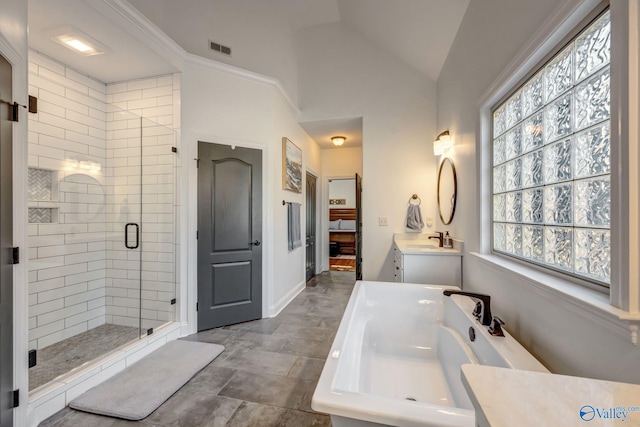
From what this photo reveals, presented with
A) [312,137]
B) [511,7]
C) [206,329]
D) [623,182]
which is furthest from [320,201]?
[623,182]

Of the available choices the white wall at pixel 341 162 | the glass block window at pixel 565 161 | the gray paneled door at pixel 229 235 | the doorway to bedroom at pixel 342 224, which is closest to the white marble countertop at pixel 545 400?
the glass block window at pixel 565 161

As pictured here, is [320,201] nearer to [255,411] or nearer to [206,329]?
[206,329]

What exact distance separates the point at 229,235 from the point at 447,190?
256cm

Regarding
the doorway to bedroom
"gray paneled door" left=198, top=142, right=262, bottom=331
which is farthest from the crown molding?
the doorway to bedroom

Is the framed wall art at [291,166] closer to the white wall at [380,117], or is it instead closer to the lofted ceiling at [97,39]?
the white wall at [380,117]

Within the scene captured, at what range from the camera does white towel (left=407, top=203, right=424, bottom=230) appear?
3.51 meters

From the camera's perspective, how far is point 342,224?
7.83m

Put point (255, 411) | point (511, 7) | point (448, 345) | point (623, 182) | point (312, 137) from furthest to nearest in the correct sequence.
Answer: point (312, 137), point (448, 345), point (255, 411), point (511, 7), point (623, 182)

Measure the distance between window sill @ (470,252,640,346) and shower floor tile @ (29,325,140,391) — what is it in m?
2.97

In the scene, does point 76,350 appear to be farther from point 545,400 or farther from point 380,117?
point 380,117

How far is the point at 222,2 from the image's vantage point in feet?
9.95

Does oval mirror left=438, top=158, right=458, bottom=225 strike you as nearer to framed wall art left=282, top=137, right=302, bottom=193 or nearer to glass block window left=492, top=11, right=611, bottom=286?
glass block window left=492, top=11, right=611, bottom=286

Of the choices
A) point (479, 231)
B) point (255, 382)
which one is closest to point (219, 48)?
point (479, 231)

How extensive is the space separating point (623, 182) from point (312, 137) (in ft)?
13.9
